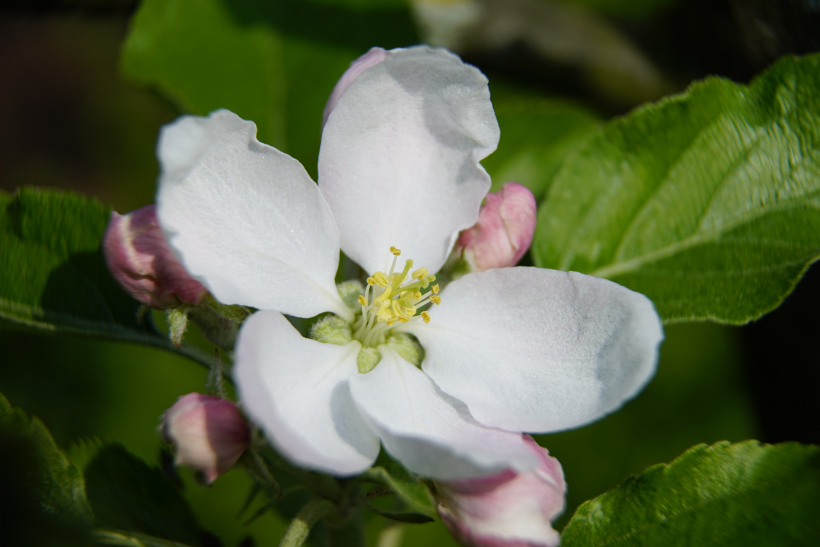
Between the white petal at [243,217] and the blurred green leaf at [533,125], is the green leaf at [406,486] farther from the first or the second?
the blurred green leaf at [533,125]

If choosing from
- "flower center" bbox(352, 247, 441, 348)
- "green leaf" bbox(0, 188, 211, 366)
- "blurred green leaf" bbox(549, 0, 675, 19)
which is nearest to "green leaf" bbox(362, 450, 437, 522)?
"flower center" bbox(352, 247, 441, 348)

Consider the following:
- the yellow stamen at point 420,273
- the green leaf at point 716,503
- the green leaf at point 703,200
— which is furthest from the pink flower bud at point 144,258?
the green leaf at point 703,200

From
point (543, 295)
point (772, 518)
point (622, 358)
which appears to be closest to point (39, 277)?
point (543, 295)

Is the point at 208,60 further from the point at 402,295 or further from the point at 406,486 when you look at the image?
the point at 406,486

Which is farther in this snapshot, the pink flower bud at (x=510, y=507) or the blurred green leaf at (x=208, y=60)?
the blurred green leaf at (x=208, y=60)

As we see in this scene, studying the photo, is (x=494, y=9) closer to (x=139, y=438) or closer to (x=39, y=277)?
(x=39, y=277)

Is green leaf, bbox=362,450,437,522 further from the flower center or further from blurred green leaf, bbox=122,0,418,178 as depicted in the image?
blurred green leaf, bbox=122,0,418,178

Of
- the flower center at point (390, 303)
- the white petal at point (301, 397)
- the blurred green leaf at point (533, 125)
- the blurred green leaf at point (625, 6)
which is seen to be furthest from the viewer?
the blurred green leaf at point (625, 6)
